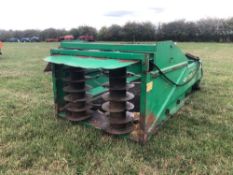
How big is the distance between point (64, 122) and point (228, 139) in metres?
2.05

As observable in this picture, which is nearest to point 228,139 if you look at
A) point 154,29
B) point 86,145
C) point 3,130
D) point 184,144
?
point 184,144

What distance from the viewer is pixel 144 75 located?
7.70 feet

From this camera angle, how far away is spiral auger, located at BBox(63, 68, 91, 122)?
3.01m

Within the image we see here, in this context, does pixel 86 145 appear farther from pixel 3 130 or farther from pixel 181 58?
pixel 181 58

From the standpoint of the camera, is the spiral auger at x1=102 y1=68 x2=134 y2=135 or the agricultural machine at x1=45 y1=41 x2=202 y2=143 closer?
the agricultural machine at x1=45 y1=41 x2=202 y2=143

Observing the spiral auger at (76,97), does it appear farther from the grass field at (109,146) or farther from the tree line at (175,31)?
the tree line at (175,31)

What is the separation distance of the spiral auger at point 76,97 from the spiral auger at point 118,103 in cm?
47

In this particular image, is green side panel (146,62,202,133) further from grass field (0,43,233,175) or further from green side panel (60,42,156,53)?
green side panel (60,42,156,53)

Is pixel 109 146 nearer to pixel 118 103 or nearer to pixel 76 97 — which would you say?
pixel 118 103

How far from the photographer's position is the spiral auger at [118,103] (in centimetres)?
264

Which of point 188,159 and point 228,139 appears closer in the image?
A: point 188,159

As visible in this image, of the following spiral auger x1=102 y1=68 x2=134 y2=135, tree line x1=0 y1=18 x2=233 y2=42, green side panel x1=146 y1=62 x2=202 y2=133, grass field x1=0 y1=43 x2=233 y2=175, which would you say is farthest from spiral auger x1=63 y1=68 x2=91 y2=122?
tree line x1=0 y1=18 x2=233 y2=42

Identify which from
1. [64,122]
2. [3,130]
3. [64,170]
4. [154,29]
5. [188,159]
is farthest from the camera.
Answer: [154,29]

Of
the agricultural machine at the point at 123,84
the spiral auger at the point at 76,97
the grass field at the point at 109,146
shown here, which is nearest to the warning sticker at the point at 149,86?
the agricultural machine at the point at 123,84
